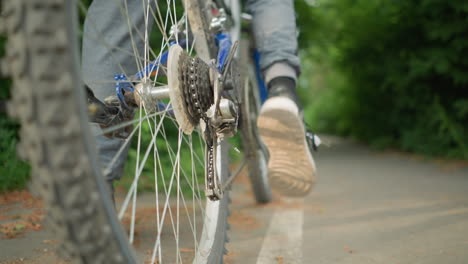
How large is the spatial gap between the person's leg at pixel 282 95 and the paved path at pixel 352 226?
0.93 feet

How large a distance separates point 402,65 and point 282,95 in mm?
4303

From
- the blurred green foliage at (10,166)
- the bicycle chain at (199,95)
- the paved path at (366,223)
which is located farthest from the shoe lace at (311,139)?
the blurred green foliage at (10,166)

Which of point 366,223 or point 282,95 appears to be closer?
point 282,95

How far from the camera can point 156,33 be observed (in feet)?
9.12

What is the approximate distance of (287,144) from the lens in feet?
5.66

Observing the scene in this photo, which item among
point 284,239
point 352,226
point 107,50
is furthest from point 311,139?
point 107,50

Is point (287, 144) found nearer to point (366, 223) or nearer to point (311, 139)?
point (311, 139)

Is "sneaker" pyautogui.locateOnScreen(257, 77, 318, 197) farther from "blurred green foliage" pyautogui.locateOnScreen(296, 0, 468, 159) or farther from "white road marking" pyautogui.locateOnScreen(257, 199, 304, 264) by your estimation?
"blurred green foliage" pyautogui.locateOnScreen(296, 0, 468, 159)

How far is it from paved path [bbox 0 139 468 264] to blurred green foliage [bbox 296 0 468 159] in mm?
1365

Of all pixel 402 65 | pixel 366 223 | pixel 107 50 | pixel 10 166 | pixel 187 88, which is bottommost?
pixel 366 223

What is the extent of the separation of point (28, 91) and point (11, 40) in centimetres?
9

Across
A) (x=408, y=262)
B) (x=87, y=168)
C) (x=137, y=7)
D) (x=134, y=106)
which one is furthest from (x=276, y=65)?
(x=87, y=168)

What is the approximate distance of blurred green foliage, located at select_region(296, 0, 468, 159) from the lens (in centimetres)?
468

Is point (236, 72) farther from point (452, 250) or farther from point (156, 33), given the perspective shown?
point (156, 33)
